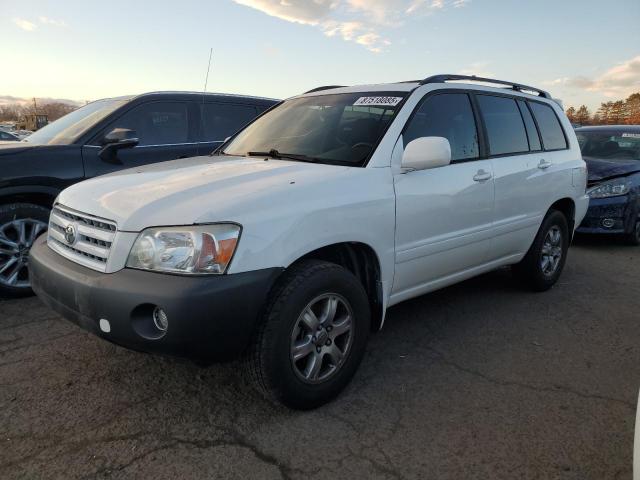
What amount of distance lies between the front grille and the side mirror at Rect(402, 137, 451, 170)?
1650mm

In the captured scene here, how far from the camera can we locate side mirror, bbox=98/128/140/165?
14.0 ft

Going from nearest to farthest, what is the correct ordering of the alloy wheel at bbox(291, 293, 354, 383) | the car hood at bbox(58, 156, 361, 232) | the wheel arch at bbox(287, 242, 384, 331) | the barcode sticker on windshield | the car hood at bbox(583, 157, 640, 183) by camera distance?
the car hood at bbox(58, 156, 361, 232)
the alloy wheel at bbox(291, 293, 354, 383)
the wheel arch at bbox(287, 242, 384, 331)
the barcode sticker on windshield
the car hood at bbox(583, 157, 640, 183)

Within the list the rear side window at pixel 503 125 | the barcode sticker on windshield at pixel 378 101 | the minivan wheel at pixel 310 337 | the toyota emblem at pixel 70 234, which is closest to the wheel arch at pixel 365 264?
the minivan wheel at pixel 310 337

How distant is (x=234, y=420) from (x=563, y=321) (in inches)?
110

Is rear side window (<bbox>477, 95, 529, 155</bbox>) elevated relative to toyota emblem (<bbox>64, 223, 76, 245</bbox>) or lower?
elevated

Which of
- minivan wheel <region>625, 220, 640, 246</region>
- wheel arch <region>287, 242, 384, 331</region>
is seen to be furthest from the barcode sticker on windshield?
minivan wheel <region>625, 220, 640, 246</region>

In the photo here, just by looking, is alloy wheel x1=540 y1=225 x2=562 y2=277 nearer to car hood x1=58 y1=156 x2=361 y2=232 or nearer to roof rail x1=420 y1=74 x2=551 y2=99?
roof rail x1=420 y1=74 x2=551 y2=99

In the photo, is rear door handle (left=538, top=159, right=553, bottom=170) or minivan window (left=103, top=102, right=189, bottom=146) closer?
rear door handle (left=538, top=159, right=553, bottom=170)

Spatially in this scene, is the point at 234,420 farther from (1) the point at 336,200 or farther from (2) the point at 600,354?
(2) the point at 600,354

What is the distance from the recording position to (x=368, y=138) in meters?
3.09

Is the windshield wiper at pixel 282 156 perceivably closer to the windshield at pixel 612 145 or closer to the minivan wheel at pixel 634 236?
the minivan wheel at pixel 634 236

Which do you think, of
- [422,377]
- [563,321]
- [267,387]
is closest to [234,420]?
[267,387]

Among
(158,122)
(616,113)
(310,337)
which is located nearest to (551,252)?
(310,337)

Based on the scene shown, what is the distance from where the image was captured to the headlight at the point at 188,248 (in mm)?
2213
